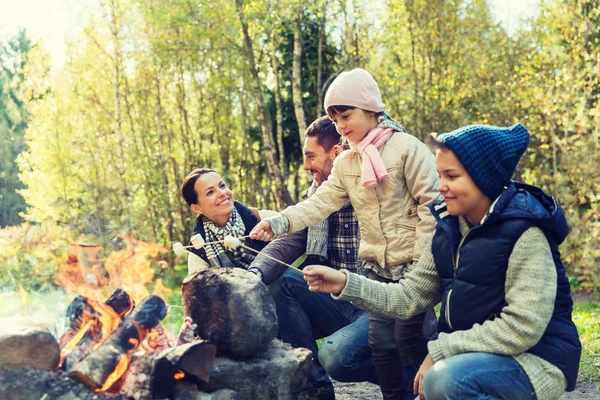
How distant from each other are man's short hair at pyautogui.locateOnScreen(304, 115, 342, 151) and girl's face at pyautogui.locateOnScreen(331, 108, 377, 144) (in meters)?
0.34

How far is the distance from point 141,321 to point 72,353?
0.33 m

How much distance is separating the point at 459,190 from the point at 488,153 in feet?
0.63

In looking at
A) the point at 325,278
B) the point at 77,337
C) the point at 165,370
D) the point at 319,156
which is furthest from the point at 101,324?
the point at 319,156

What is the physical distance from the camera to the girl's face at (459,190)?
2.78 m

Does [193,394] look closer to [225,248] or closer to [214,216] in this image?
[225,248]

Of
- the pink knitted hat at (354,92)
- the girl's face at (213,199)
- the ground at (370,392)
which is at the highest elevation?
the pink knitted hat at (354,92)

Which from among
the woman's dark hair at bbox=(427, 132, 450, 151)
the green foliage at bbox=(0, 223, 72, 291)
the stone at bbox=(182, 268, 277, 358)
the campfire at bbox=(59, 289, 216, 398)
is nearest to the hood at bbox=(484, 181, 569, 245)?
the woman's dark hair at bbox=(427, 132, 450, 151)

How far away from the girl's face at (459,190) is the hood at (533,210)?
0.11 metres

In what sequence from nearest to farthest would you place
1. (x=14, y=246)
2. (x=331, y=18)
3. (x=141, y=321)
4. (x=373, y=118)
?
(x=141, y=321) → (x=373, y=118) → (x=14, y=246) → (x=331, y=18)

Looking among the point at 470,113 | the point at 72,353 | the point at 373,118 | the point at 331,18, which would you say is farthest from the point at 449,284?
the point at 470,113

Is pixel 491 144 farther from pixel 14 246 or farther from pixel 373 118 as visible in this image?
pixel 14 246

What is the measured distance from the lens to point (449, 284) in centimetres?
290

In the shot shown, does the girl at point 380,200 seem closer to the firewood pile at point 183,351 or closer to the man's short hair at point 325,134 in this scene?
the man's short hair at point 325,134

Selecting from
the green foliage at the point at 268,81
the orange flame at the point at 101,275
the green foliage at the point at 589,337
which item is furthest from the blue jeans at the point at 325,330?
the green foliage at the point at 268,81
